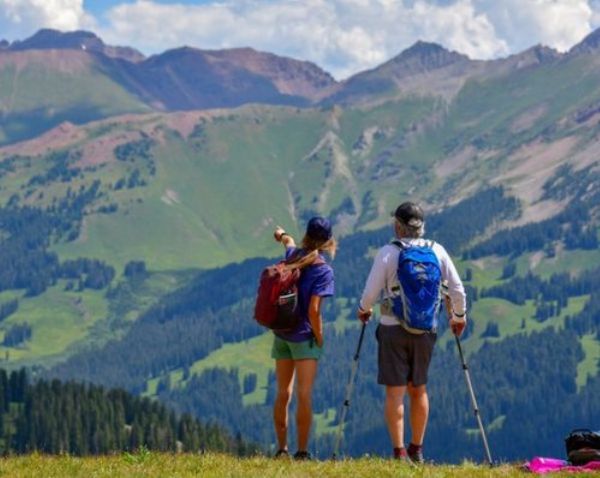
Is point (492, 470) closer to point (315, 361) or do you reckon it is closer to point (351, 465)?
point (351, 465)

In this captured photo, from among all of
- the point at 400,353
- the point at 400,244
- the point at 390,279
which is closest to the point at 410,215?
the point at 400,244

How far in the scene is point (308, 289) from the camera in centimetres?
2945

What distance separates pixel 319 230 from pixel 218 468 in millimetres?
6307

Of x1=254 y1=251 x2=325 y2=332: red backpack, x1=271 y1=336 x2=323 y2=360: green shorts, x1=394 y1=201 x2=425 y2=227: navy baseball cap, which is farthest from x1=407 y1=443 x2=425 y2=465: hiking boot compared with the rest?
x1=394 y1=201 x2=425 y2=227: navy baseball cap

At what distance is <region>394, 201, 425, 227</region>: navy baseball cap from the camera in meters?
27.9

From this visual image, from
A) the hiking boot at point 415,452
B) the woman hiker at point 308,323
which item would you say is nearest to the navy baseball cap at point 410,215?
the woman hiker at point 308,323

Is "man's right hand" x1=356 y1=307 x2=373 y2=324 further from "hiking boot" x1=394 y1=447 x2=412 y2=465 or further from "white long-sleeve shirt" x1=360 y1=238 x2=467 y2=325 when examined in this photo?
"hiking boot" x1=394 y1=447 x2=412 y2=465

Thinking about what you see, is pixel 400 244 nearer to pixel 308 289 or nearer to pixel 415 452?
pixel 308 289

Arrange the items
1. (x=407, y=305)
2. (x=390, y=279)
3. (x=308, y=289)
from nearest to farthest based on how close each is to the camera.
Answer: (x=407, y=305)
(x=390, y=279)
(x=308, y=289)

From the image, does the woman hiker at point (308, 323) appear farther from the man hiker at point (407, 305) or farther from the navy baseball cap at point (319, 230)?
the man hiker at point (407, 305)

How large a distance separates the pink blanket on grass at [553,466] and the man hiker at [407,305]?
277cm

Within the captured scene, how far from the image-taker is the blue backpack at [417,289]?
27500 mm

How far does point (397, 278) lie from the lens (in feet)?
91.1

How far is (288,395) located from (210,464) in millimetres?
4174
